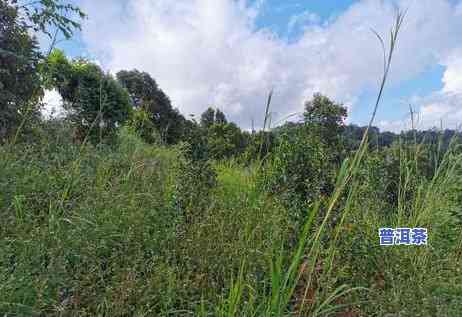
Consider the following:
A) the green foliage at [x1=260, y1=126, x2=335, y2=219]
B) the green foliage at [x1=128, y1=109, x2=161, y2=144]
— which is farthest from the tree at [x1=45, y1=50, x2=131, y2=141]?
the green foliage at [x1=260, y1=126, x2=335, y2=219]

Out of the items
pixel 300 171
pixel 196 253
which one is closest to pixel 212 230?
pixel 196 253

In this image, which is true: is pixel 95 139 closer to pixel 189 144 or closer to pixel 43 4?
pixel 43 4

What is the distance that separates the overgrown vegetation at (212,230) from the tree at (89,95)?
1.41 m

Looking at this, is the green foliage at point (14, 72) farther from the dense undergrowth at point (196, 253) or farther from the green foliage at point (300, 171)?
the green foliage at point (300, 171)

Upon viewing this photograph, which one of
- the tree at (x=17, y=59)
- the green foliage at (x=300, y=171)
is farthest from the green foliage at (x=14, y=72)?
the green foliage at (x=300, y=171)

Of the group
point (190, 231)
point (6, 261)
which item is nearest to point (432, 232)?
point (190, 231)

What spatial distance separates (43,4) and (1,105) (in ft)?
3.86

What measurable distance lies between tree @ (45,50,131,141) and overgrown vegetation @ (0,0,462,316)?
141 centimetres

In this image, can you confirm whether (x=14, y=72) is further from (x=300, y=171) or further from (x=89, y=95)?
(x=300, y=171)

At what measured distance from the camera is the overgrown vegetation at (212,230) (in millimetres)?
1293

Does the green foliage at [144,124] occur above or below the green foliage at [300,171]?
above

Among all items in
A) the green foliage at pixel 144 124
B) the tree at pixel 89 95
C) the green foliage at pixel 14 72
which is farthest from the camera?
the tree at pixel 89 95

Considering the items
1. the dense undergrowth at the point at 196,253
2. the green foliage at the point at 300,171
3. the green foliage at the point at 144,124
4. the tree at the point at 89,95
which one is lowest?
the dense undergrowth at the point at 196,253

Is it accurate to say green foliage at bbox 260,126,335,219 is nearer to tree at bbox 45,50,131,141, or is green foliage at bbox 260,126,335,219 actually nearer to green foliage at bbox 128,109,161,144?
green foliage at bbox 128,109,161,144
